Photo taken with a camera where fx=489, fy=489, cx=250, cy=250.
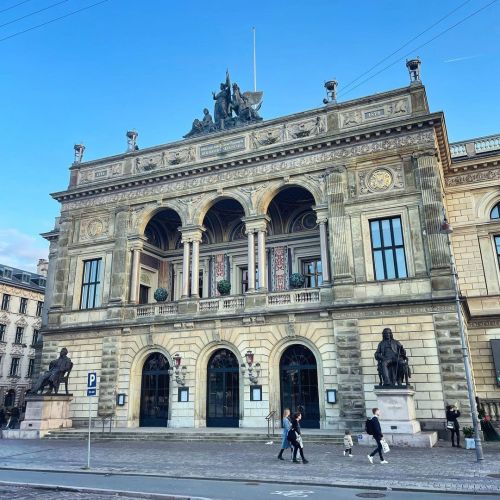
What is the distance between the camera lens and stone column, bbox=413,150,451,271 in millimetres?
22750

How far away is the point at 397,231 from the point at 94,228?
62.0 feet

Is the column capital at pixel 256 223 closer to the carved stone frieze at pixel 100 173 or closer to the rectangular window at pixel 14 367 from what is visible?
the carved stone frieze at pixel 100 173

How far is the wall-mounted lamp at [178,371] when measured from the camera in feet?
86.1

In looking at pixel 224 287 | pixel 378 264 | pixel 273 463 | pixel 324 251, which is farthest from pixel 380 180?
pixel 273 463

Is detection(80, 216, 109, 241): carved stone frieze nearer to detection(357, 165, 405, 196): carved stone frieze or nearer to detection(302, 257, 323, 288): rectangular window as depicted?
detection(302, 257, 323, 288): rectangular window

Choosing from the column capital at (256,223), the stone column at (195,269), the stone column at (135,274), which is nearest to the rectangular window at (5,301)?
the stone column at (135,274)

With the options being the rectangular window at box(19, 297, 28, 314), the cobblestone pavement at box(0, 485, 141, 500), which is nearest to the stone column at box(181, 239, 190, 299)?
the cobblestone pavement at box(0, 485, 141, 500)

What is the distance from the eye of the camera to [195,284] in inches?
1111

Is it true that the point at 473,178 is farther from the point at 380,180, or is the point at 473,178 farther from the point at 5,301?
the point at 5,301

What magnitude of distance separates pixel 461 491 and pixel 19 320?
58081mm

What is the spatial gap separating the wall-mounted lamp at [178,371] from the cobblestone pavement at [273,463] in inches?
202

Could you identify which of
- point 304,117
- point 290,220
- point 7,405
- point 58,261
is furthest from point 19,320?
point 304,117

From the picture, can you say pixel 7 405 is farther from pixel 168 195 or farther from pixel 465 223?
pixel 465 223

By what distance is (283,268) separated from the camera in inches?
1172
